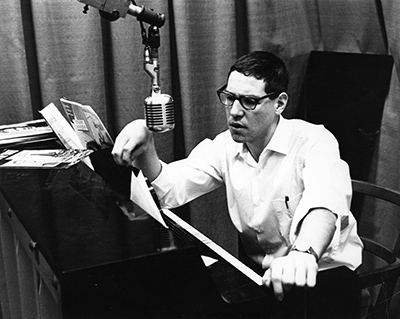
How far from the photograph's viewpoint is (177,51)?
1831mm

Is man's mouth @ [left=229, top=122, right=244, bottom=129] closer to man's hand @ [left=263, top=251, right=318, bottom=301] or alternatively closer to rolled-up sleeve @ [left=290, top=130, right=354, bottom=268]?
rolled-up sleeve @ [left=290, top=130, right=354, bottom=268]

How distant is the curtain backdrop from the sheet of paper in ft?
2.53

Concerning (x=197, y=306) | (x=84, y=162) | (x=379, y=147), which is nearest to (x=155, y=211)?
(x=197, y=306)

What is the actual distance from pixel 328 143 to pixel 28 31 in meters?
0.98

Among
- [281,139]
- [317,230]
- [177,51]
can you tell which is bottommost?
[317,230]

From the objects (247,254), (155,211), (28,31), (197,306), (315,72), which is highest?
(28,31)

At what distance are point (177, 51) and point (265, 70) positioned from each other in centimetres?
59

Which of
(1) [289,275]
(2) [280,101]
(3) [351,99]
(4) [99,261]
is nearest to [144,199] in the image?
(4) [99,261]

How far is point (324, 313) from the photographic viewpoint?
980mm

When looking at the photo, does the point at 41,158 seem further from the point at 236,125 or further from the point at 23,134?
the point at 236,125

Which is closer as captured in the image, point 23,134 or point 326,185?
point 326,185

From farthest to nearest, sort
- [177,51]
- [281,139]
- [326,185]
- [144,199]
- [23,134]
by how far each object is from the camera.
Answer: [177,51] < [23,134] < [281,139] < [326,185] < [144,199]

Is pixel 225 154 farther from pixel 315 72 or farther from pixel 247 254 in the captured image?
pixel 315 72

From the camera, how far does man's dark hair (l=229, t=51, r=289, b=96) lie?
1.29 m
